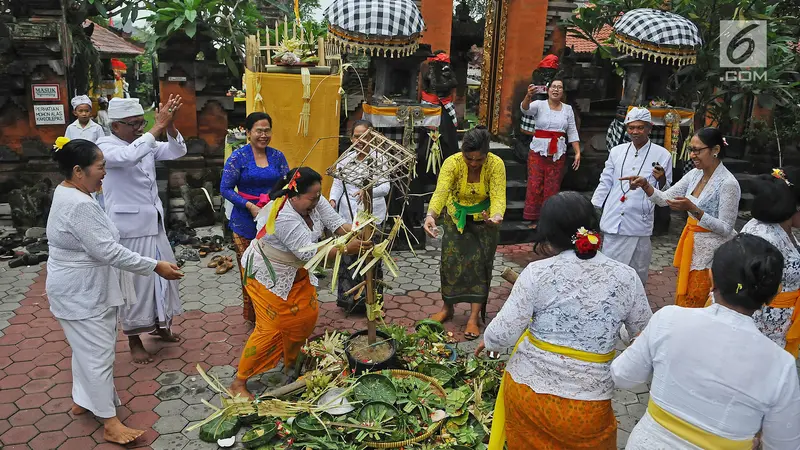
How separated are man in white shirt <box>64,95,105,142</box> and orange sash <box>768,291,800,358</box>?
262 inches

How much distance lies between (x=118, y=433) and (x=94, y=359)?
1.51ft

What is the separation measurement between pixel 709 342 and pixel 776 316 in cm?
179

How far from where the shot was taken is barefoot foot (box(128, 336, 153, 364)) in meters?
4.37

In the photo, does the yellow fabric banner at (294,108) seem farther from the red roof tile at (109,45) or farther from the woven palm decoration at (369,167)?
the red roof tile at (109,45)

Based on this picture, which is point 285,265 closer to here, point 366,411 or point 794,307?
point 366,411

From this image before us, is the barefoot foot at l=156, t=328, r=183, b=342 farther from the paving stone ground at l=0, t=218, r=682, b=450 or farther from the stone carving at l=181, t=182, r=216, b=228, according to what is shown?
the stone carving at l=181, t=182, r=216, b=228

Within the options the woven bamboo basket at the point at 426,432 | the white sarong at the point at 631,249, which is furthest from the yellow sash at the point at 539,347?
the white sarong at the point at 631,249

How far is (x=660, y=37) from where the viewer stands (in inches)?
281

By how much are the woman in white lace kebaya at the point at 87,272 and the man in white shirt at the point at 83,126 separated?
3665 mm

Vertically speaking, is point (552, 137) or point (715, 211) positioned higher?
point (552, 137)

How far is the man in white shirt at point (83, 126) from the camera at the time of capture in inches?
A: 262

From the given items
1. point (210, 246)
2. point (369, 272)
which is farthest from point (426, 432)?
point (210, 246)

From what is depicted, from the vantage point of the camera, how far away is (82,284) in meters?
3.29

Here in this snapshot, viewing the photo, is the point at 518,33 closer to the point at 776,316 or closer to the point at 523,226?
the point at 523,226
